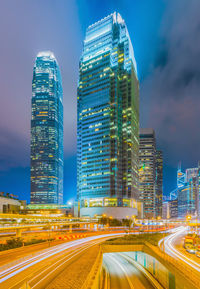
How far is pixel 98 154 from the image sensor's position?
7160 inches

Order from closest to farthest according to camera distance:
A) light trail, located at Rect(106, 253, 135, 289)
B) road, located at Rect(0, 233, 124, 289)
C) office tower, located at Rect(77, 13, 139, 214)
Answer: road, located at Rect(0, 233, 124, 289), light trail, located at Rect(106, 253, 135, 289), office tower, located at Rect(77, 13, 139, 214)

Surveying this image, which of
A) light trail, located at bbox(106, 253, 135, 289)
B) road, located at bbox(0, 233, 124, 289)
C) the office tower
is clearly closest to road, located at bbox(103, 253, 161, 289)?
light trail, located at bbox(106, 253, 135, 289)

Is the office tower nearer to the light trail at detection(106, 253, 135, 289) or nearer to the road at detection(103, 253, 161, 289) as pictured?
the light trail at detection(106, 253, 135, 289)

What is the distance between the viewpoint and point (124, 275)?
44.7m

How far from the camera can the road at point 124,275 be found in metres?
38.6

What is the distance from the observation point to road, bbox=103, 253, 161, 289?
38.6 metres

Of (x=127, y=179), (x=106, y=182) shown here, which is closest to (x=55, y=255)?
(x=106, y=182)

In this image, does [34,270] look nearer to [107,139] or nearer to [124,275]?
[124,275]

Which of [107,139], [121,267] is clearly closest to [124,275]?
[121,267]

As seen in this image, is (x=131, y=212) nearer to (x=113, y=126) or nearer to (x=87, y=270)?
(x=113, y=126)

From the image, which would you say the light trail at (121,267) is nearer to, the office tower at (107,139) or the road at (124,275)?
the road at (124,275)

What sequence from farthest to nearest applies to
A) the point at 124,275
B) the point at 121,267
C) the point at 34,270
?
the point at 121,267 < the point at 124,275 < the point at 34,270

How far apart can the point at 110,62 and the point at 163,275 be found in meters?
181

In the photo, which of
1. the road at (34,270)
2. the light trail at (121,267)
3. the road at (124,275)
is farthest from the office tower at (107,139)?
the road at (34,270)
